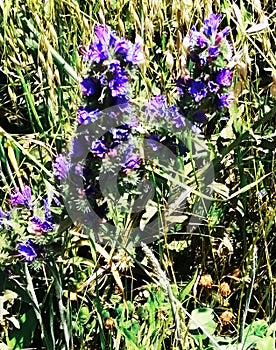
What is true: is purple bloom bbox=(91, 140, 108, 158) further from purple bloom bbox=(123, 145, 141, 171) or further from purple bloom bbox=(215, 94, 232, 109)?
purple bloom bbox=(215, 94, 232, 109)

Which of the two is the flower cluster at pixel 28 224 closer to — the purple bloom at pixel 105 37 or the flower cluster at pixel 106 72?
the flower cluster at pixel 106 72

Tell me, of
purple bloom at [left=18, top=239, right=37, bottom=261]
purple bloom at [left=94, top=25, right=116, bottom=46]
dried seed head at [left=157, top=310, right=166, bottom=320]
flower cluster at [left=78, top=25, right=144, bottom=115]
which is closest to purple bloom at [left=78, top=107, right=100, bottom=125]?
flower cluster at [left=78, top=25, right=144, bottom=115]

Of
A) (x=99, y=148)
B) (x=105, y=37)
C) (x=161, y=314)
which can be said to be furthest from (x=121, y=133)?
(x=161, y=314)

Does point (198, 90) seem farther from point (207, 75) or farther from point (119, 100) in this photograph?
point (119, 100)

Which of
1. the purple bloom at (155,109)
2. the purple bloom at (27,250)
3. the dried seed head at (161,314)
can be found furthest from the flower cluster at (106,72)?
the dried seed head at (161,314)

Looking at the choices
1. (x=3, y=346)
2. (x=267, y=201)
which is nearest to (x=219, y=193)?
(x=267, y=201)
